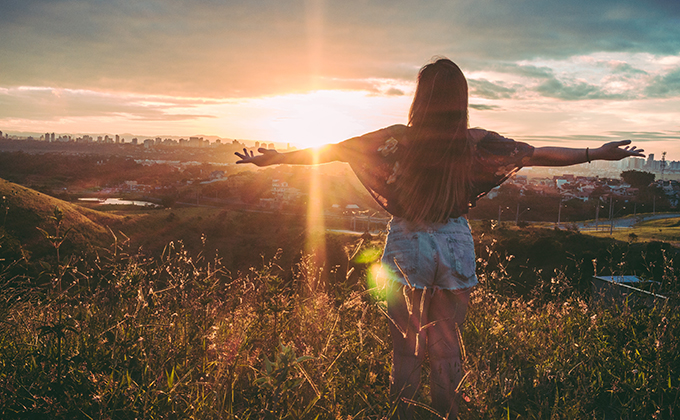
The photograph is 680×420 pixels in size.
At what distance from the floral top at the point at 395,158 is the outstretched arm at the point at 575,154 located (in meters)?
0.07

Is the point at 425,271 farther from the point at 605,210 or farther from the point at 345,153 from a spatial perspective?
the point at 605,210

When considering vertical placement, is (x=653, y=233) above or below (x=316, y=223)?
above

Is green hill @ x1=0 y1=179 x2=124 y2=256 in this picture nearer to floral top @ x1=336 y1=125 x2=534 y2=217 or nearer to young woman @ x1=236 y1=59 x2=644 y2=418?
floral top @ x1=336 y1=125 x2=534 y2=217

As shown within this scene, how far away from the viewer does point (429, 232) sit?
1.81 metres

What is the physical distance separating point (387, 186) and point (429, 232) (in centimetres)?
36

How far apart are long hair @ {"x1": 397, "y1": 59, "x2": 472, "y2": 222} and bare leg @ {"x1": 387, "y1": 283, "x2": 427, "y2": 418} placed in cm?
39

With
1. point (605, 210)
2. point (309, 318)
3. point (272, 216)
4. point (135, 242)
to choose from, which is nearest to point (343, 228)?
point (272, 216)

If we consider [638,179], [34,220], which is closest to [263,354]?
[34,220]

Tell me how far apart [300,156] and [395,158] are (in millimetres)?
546

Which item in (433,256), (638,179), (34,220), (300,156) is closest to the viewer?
(433,256)

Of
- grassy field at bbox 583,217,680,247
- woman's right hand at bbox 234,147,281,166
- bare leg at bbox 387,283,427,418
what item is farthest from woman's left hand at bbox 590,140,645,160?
grassy field at bbox 583,217,680,247

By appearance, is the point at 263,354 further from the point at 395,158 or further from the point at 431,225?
the point at 395,158

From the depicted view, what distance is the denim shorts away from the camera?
175cm

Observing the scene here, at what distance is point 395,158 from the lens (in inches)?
77.8
